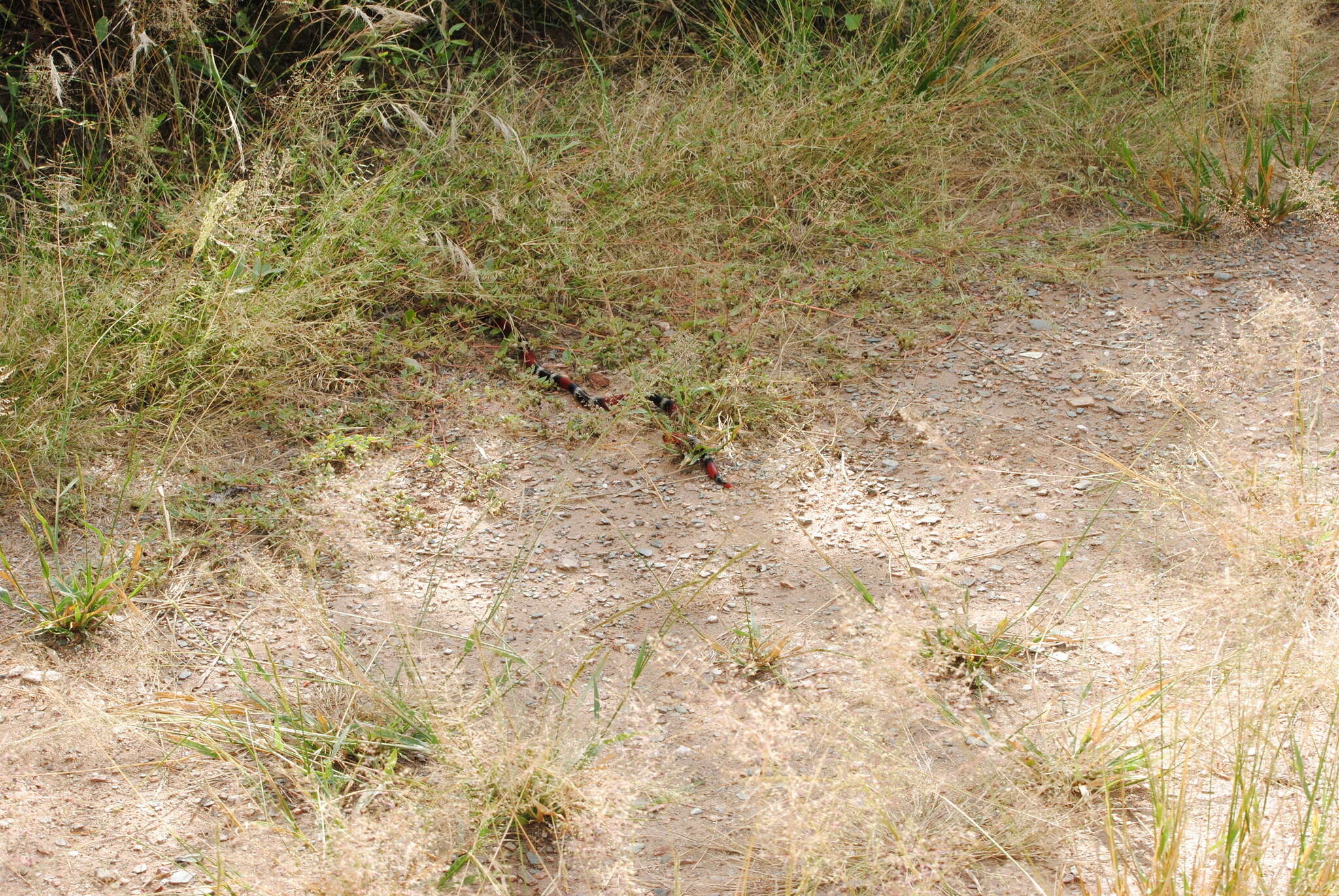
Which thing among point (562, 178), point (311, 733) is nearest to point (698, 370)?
point (562, 178)

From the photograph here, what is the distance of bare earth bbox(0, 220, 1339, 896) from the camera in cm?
181

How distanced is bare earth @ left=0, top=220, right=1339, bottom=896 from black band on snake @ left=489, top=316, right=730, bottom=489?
5 cm

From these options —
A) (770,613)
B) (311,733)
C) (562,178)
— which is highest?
(562,178)

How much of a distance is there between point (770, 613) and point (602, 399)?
91cm

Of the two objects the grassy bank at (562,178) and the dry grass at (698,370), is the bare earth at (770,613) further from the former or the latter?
the grassy bank at (562,178)

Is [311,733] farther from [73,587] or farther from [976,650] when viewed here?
[976,650]

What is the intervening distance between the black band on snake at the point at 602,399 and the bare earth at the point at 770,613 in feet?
0.17

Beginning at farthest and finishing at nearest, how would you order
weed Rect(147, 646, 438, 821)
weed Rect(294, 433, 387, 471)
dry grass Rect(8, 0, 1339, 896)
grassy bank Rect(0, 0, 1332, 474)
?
grassy bank Rect(0, 0, 1332, 474) < weed Rect(294, 433, 387, 471) < weed Rect(147, 646, 438, 821) < dry grass Rect(8, 0, 1339, 896)

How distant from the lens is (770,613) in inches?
95.2

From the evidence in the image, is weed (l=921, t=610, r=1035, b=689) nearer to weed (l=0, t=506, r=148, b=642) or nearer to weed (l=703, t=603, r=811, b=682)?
weed (l=703, t=603, r=811, b=682)

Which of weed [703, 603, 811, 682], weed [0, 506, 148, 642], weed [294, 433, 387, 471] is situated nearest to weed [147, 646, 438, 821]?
weed [0, 506, 148, 642]

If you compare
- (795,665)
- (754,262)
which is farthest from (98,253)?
(795,665)

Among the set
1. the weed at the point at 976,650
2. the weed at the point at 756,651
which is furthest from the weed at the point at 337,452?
the weed at the point at 976,650

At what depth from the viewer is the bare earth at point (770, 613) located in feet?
5.94
